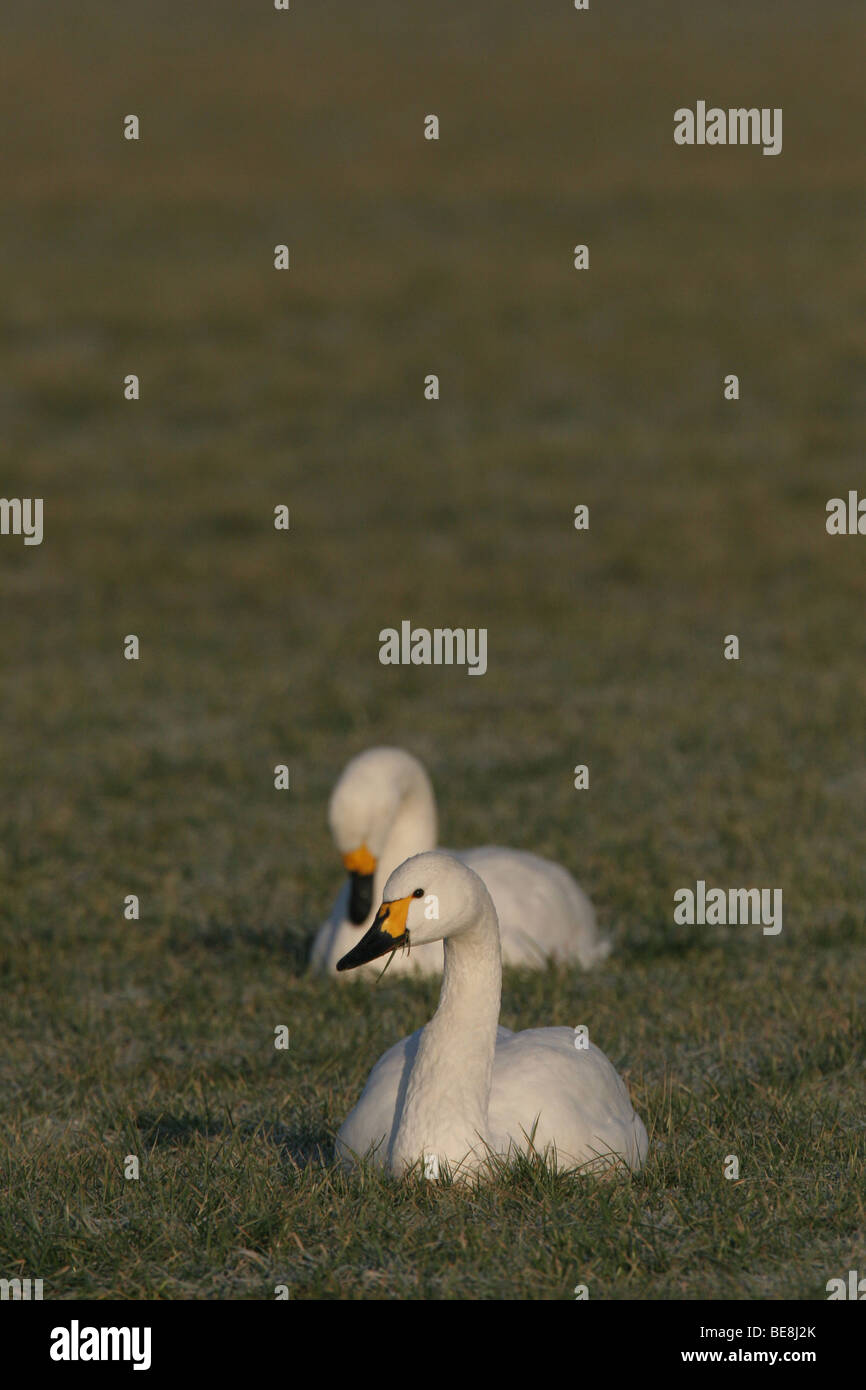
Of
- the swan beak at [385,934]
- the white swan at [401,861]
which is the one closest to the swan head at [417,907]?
the swan beak at [385,934]

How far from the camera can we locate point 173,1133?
6.91m

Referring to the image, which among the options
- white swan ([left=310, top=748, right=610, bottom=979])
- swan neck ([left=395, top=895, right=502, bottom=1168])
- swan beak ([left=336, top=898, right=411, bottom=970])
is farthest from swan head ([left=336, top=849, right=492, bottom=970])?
white swan ([left=310, top=748, right=610, bottom=979])

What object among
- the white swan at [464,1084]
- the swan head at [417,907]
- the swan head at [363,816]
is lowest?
A: the white swan at [464,1084]

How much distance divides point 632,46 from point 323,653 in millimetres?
32136

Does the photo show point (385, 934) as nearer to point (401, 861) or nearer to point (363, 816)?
point (363, 816)

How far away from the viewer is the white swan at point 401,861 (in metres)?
9.05

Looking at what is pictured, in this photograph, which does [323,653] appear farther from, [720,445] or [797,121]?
[797,121]

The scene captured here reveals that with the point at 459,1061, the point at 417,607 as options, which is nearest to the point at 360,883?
the point at 459,1061

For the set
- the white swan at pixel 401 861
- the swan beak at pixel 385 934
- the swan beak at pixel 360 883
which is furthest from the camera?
the white swan at pixel 401 861

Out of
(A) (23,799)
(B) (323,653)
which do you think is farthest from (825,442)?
(A) (23,799)

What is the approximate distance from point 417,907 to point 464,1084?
0.58 metres

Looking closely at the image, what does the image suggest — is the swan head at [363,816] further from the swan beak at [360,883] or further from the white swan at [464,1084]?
the white swan at [464,1084]

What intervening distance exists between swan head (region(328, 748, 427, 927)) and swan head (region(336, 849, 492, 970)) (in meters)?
2.92

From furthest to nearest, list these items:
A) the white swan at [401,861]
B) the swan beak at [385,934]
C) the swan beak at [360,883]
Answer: the white swan at [401,861]
the swan beak at [360,883]
the swan beak at [385,934]
